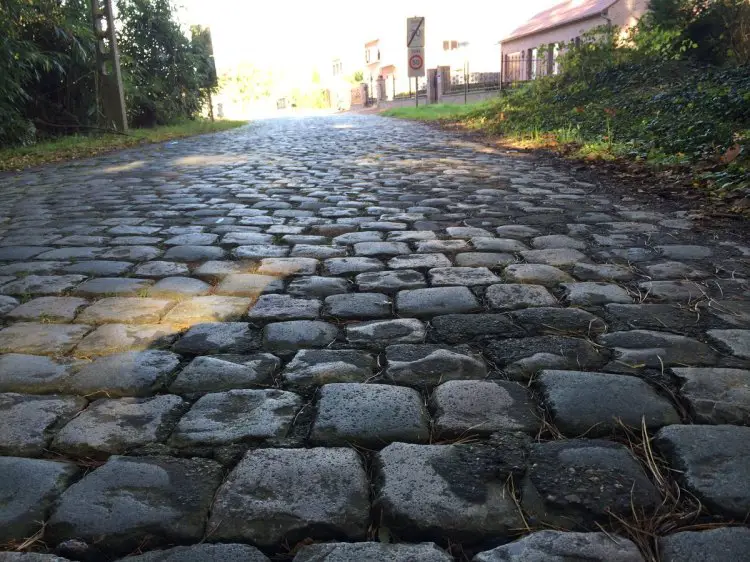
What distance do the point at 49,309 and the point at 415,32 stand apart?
2160cm

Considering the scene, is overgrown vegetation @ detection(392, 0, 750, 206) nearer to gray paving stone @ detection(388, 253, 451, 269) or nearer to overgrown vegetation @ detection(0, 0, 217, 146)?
gray paving stone @ detection(388, 253, 451, 269)

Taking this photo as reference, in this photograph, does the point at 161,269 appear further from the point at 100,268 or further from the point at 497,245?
the point at 497,245

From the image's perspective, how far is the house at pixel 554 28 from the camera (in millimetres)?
23250

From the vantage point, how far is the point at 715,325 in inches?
88.5

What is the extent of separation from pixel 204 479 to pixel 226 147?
10094 mm

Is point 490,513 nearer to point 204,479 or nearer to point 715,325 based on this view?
point 204,479

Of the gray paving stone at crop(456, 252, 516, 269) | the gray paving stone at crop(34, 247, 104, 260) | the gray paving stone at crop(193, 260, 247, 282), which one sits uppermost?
the gray paving stone at crop(34, 247, 104, 260)

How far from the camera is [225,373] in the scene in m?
1.96

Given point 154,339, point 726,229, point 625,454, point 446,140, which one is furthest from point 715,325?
point 446,140

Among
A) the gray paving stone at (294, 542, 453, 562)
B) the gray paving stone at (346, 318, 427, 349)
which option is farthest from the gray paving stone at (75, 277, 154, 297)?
the gray paving stone at (294, 542, 453, 562)

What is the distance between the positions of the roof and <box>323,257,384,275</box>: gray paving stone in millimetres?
25422

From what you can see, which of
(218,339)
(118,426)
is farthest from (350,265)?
(118,426)

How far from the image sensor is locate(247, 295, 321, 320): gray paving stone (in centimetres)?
246

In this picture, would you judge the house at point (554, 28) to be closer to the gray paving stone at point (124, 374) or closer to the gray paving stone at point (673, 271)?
the gray paving stone at point (673, 271)
